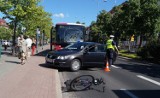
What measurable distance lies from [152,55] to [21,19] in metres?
13.2

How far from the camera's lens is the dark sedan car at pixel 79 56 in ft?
59.4

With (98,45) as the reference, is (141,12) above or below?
above

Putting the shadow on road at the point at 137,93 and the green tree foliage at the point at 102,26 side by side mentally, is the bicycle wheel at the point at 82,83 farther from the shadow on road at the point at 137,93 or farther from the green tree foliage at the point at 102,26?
the green tree foliage at the point at 102,26

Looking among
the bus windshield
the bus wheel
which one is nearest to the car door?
the bus wheel

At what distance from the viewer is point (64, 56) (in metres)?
18.1

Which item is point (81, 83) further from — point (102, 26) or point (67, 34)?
point (102, 26)

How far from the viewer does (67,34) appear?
96.3 ft

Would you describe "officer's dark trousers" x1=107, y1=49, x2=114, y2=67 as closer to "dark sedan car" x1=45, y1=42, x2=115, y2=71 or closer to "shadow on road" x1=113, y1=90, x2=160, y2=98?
"dark sedan car" x1=45, y1=42, x2=115, y2=71

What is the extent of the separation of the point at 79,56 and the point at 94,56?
3.66 feet

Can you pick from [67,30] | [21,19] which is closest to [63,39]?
[67,30]

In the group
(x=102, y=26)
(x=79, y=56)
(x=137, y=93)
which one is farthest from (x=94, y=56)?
(x=102, y=26)

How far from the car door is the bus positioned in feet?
30.3

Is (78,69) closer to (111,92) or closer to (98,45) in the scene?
(98,45)

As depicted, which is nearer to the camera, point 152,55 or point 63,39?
point 63,39
